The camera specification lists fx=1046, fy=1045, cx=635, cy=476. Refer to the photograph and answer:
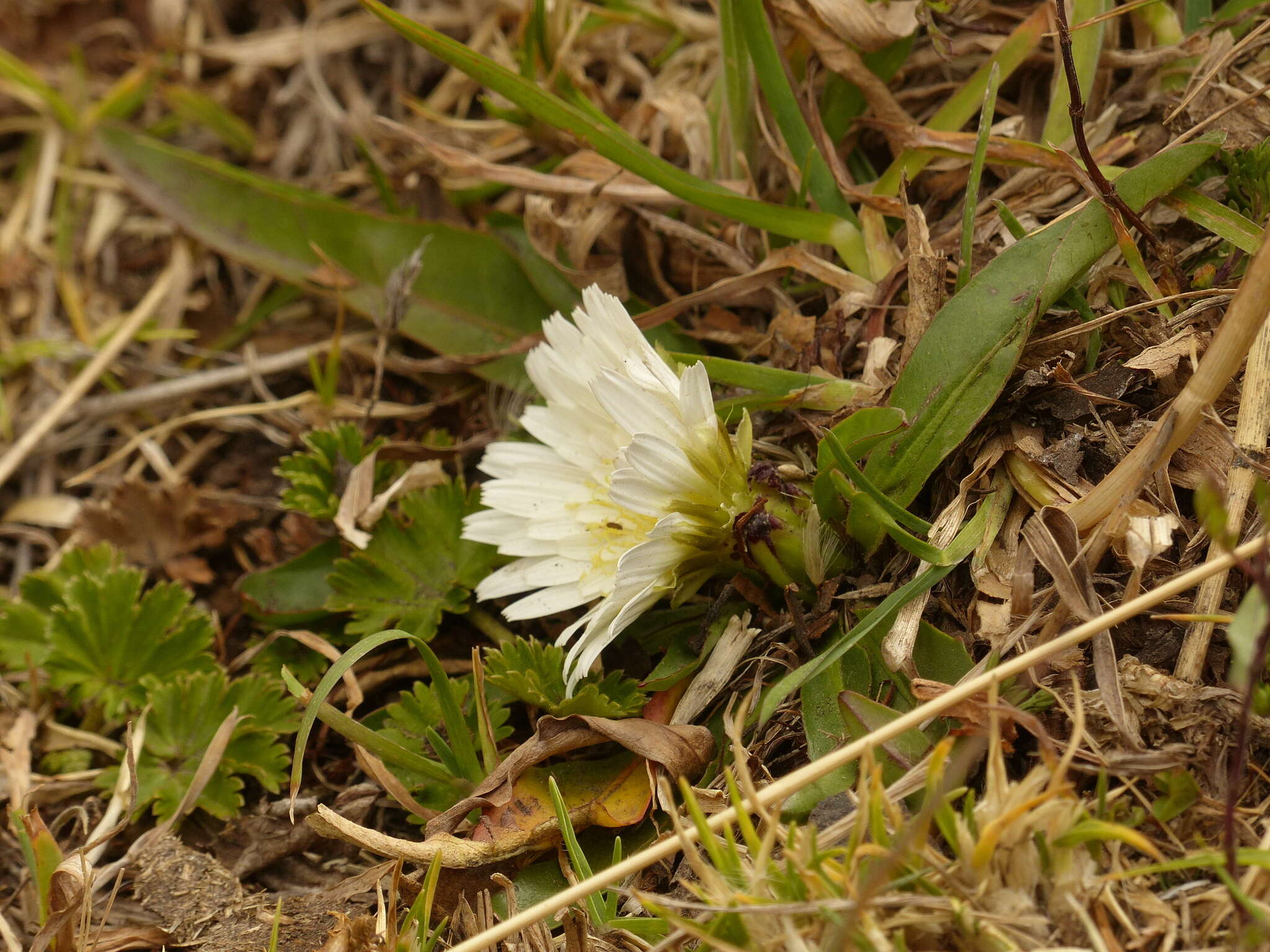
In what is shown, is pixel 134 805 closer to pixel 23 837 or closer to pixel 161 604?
pixel 23 837

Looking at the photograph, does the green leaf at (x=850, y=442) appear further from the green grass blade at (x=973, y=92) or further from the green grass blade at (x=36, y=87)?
the green grass blade at (x=36, y=87)

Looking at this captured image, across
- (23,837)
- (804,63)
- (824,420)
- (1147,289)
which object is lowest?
A: (23,837)

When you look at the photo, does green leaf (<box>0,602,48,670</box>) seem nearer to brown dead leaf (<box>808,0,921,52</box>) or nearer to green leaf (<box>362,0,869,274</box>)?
green leaf (<box>362,0,869,274</box>)

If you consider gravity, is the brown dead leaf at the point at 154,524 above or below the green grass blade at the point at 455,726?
below

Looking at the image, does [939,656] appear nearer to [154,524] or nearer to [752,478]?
[752,478]

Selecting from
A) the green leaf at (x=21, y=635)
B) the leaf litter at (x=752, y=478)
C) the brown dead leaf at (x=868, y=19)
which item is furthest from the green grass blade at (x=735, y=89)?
the green leaf at (x=21, y=635)

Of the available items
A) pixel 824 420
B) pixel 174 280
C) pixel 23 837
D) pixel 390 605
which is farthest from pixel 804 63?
pixel 23 837
